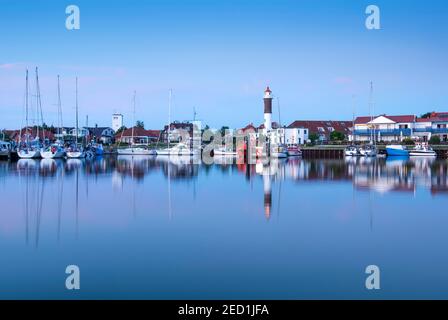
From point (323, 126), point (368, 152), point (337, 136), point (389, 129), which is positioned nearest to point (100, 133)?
point (323, 126)

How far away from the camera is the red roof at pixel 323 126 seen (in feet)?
313

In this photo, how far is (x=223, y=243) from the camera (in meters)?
13.5

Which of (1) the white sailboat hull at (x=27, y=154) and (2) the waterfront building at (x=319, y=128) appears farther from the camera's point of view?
(2) the waterfront building at (x=319, y=128)

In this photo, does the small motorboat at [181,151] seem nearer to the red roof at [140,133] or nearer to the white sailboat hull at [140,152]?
the white sailboat hull at [140,152]

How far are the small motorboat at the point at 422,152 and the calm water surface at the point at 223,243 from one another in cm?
4585

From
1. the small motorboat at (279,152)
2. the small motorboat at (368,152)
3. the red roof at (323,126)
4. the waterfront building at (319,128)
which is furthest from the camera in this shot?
the red roof at (323,126)

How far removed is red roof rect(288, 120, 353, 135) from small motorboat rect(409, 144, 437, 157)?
88.5 ft

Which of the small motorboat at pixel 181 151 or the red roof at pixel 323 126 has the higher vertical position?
the red roof at pixel 323 126

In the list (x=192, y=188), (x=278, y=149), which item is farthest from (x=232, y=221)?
(x=278, y=149)

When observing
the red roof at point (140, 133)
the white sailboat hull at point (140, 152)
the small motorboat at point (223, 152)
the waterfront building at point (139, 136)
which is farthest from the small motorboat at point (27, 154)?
the red roof at point (140, 133)

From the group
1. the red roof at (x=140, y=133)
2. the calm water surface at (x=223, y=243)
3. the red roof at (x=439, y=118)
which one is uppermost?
the red roof at (x=439, y=118)

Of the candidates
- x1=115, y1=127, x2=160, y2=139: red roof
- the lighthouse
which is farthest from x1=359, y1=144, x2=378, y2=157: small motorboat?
x1=115, y1=127, x2=160, y2=139: red roof

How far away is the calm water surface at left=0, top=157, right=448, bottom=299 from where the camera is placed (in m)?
9.84
